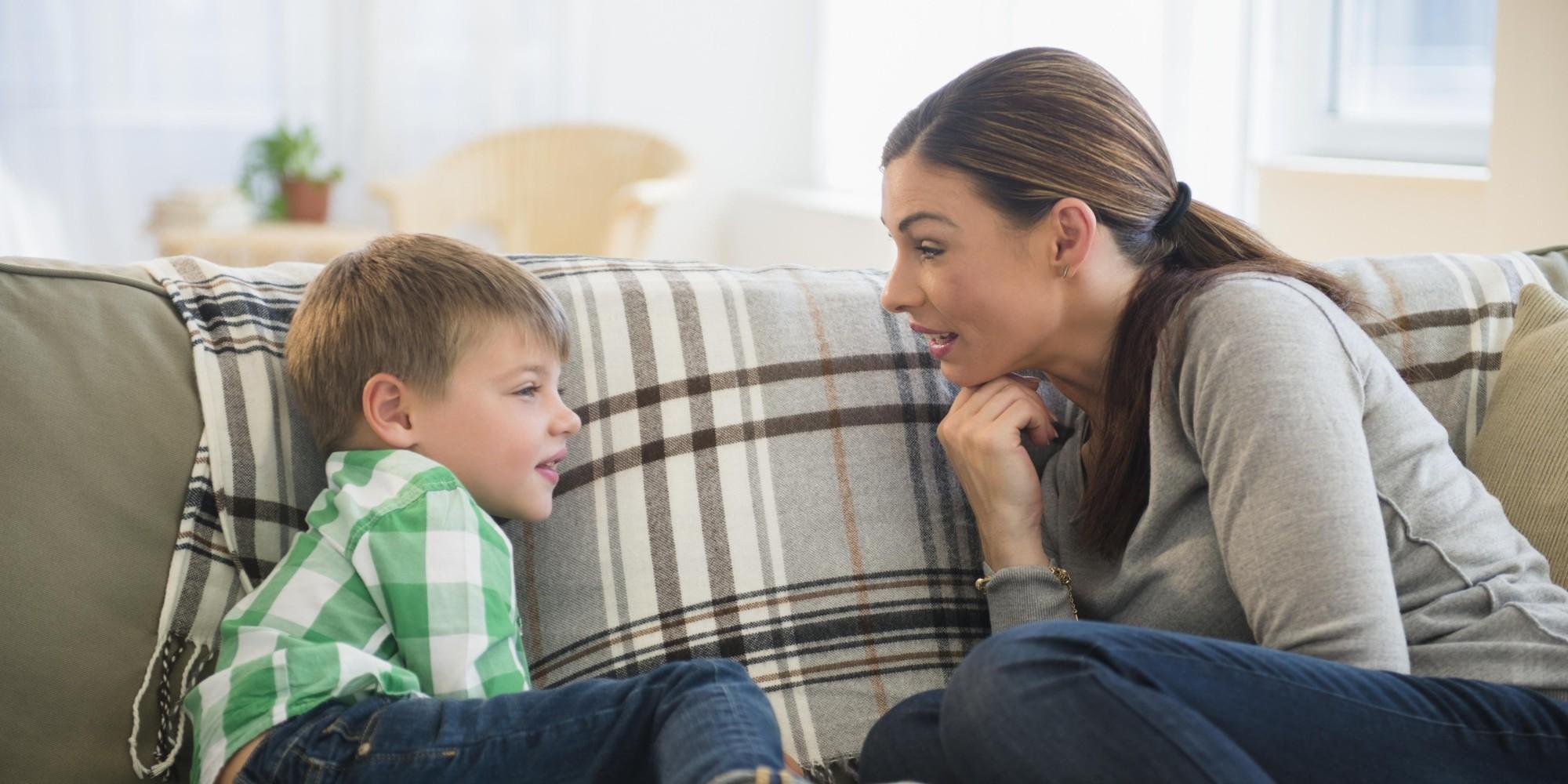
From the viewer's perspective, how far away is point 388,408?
1.23 meters

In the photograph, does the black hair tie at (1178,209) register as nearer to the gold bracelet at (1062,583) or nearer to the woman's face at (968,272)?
the woman's face at (968,272)

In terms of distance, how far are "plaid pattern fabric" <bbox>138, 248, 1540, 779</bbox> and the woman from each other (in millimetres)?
83

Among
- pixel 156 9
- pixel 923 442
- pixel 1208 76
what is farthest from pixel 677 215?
pixel 923 442

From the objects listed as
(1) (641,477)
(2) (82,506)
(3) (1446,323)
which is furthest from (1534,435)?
(2) (82,506)

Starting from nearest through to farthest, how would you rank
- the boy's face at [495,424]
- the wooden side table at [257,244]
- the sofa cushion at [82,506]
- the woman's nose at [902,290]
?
the sofa cushion at [82,506] → the boy's face at [495,424] → the woman's nose at [902,290] → the wooden side table at [257,244]

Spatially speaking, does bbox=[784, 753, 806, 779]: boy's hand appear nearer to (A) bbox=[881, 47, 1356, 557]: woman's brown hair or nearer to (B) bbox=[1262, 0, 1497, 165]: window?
(A) bbox=[881, 47, 1356, 557]: woman's brown hair

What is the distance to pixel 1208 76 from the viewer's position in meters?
2.66

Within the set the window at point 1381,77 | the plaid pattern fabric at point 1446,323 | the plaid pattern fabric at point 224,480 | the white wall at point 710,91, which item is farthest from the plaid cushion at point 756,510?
the white wall at point 710,91

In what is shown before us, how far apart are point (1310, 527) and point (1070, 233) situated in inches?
14.6

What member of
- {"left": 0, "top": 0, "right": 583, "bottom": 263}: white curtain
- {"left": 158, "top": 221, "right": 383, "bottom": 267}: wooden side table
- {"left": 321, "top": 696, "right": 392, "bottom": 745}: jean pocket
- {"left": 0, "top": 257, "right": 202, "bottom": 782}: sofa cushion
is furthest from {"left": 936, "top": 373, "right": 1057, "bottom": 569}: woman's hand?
{"left": 0, "top": 0, "right": 583, "bottom": 263}: white curtain

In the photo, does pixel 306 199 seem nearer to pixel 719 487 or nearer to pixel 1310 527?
pixel 719 487

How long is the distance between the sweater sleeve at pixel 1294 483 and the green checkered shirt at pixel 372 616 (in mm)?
644

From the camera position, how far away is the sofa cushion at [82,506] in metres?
1.13

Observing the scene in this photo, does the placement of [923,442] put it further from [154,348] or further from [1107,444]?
[154,348]
